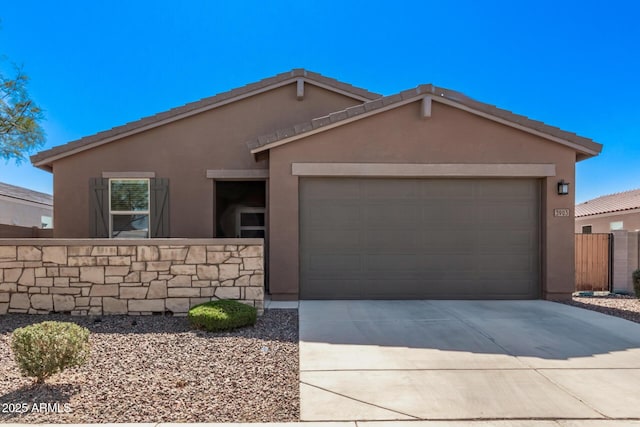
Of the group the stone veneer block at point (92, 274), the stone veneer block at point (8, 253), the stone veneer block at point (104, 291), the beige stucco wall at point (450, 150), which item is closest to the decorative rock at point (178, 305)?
the stone veneer block at point (104, 291)

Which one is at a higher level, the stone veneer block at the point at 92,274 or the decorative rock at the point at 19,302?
the stone veneer block at the point at 92,274

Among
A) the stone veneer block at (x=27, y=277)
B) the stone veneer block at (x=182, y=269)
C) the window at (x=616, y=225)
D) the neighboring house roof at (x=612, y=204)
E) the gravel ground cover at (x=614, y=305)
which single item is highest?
the neighboring house roof at (x=612, y=204)

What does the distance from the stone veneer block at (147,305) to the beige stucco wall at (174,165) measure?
314 cm

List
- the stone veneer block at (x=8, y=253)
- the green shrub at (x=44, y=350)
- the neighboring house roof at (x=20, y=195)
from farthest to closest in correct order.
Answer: the neighboring house roof at (x=20, y=195) < the stone veneer block at (x=8, y=253) < the green shrub at (x=44, y=350)

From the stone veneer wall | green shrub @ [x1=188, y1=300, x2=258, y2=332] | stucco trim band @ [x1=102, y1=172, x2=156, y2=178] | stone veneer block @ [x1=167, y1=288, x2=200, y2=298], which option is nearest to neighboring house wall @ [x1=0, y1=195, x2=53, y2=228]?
stucco trim band @ [x1=102, y1=172, x2=156, y2=178]

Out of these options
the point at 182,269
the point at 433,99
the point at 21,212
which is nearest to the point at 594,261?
the point at 433,99

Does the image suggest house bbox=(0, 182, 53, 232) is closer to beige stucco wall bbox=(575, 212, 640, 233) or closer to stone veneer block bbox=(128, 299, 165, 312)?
stone veneer block bbox=(128, 299, 165, 312)

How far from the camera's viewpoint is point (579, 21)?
10.9 m

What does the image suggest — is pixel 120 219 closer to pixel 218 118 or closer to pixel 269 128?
pixel 218 118

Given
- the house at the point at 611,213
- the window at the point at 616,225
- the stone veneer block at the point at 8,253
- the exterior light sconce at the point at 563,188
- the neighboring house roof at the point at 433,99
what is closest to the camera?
the stone veneer block at the point at 8,253

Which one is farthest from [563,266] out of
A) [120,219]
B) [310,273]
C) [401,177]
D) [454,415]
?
[120,219]

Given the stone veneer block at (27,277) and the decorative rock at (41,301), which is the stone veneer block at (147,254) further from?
the stone veneer block at (27,277)

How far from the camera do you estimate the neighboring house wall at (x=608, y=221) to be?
15978 millimetres

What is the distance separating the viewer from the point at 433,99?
8.43 meters
